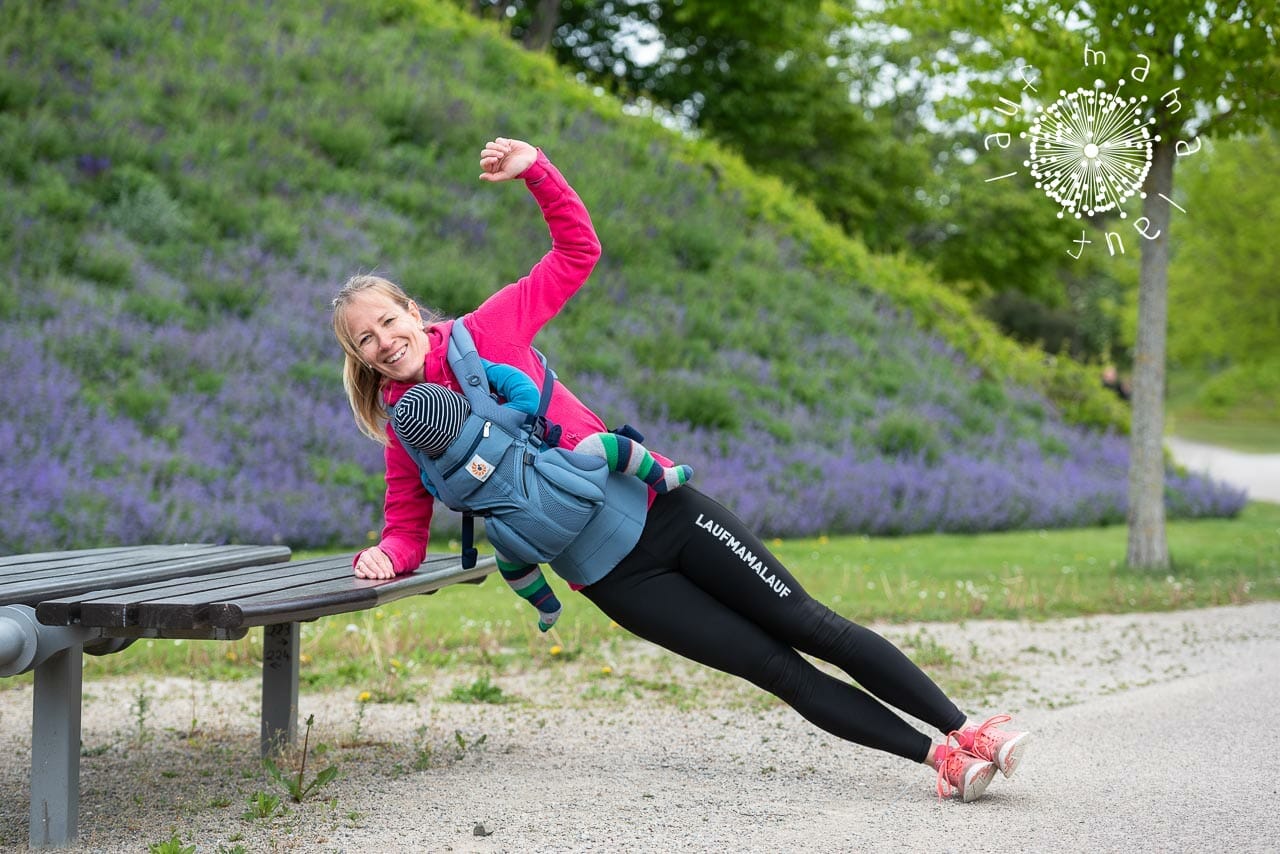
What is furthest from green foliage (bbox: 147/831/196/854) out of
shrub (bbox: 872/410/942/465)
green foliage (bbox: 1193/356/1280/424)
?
green foliage (bbox: 1193/356/1280/424)

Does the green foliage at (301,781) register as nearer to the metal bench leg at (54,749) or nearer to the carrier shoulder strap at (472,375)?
the metal bench leg at (54,749)

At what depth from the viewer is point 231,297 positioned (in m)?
11.4

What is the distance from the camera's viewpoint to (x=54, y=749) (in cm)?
321

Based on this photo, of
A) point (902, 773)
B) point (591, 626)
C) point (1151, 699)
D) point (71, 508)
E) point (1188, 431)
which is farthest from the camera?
point (1188, 431)

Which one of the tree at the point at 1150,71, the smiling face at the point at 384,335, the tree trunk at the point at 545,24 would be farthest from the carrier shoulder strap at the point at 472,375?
the tree trunk at the point at 545,24

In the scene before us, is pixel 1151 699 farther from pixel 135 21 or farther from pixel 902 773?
pixel 135 21

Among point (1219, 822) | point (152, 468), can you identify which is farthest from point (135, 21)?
point (1219, 822)

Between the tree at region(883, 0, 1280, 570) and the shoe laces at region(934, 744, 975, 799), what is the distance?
419cm

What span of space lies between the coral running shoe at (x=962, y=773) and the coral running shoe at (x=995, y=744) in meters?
0.02

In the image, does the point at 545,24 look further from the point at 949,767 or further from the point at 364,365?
the point at 949,767

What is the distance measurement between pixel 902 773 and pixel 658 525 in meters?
1.28

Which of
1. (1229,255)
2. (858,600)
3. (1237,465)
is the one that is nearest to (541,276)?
(858,600)

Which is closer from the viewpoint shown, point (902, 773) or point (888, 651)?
point (888, 651)

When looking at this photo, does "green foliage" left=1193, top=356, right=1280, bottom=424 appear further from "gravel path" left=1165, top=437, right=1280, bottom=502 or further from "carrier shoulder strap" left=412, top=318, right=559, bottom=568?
"carrier shoulder strap" left=412, top=318, right=559, bottom=568
